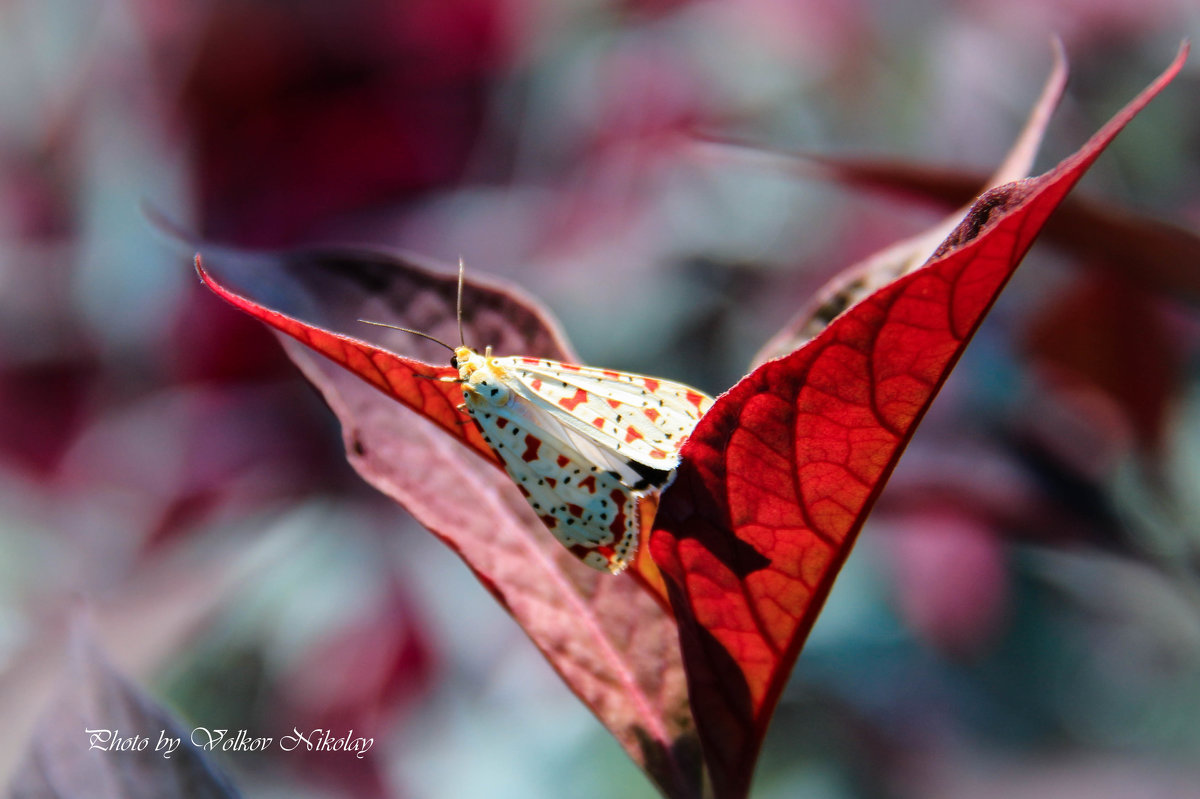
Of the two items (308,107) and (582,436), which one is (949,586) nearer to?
(582,436)

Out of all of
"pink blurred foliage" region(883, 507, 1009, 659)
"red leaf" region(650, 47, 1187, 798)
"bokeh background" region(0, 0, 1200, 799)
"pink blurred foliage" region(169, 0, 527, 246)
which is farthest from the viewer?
"pink blurred foliage" region(169, 0, 527, 246)

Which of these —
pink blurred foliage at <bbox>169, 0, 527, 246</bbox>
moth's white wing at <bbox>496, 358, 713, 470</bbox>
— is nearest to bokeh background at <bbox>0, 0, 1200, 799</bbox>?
pink blurred foliage at <bbox>169, 0, 527, 246</bbox>

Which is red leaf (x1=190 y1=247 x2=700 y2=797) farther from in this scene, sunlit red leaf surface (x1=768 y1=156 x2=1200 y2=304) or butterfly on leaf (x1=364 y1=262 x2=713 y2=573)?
sunlit red leaf surface (x1=768 y1=156 x2=1200 y2=304)

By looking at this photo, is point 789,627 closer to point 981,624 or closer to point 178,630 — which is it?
point 178,630

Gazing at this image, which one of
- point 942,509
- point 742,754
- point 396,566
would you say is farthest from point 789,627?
point 396,566

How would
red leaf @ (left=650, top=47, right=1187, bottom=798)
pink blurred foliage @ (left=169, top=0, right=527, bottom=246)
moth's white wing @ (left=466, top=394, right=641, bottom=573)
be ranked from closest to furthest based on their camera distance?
red leaf @ (left=650, top=47, right=1187, bottom=798) < moth's white wing @ (left=466, top=394, right=641, bottom=573) < pink blurred foliage @ (left=169, top=0, right=527, bottom=246)

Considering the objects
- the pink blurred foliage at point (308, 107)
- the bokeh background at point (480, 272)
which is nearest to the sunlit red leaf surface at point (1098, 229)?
the bokeh background at point (480, 272)

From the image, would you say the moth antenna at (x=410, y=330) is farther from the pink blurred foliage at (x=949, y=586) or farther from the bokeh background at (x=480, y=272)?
the pink blurred foliage at (x=949, y=586)

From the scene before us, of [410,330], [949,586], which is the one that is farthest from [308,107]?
[949,586]

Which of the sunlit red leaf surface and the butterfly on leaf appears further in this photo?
the sunlit red leaf surface
